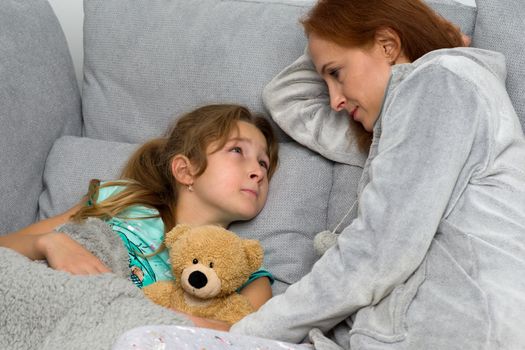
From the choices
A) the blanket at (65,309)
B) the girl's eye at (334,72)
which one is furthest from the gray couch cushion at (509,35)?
the blanket at (65,309)

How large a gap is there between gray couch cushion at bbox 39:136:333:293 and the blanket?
1.59ft

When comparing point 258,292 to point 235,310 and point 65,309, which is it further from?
point 65,309

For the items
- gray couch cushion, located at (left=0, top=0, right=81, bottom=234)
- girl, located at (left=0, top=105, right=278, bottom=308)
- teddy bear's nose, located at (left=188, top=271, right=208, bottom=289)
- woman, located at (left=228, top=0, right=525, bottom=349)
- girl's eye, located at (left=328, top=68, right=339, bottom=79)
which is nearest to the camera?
woman, located at (left=228, top=0, right=525, bottom=349)

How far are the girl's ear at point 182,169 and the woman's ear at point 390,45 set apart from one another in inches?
20.7

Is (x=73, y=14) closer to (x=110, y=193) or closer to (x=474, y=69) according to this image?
(x=110, y=193)

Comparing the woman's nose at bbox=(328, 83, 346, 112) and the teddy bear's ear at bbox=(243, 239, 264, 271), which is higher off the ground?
the woman's nose at bbox=(328, 83, 346, 112)

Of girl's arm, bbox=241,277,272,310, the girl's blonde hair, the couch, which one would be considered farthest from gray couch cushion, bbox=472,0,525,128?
girl's arm, bbox=241,277,272,310

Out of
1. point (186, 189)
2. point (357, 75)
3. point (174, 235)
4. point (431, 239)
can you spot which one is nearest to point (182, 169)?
point (186, 189)

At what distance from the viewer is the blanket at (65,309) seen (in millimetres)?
1204

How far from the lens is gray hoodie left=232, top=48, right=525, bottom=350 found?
46.4 inches

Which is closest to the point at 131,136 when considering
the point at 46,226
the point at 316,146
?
the point at 46,226

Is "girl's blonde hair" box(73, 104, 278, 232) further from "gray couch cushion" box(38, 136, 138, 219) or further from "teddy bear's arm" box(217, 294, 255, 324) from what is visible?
"teddy bear's arm" box(217, 294, 255, 324)

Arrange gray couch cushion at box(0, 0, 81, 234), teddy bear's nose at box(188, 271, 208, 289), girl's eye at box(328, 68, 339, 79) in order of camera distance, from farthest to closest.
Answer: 1. gray couch cushion at box(0, 0, 81, 234)
2. girl's eye at box(328, 68, 339, 79)
3. teddy bear's nose at box(188, 271, 208, 289)

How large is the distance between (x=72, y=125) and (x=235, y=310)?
31.5 inches
